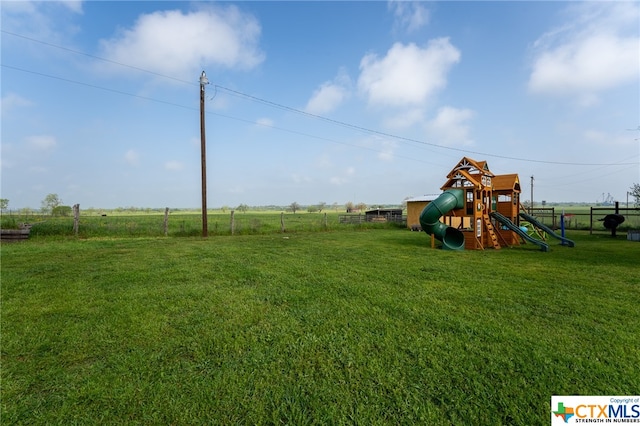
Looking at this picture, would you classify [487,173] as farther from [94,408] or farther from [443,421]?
[94,408]

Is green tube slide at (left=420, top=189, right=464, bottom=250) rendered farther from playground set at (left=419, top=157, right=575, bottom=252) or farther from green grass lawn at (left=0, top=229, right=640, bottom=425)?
green grass lawn at (left=0, top=229, right=640, bottom=425)

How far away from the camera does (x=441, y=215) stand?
1063 cm

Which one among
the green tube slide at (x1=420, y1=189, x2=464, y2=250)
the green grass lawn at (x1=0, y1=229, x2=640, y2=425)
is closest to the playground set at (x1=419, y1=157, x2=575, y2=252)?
the green tube slide at (x1=420, y1=189, x2=464, y2=250)

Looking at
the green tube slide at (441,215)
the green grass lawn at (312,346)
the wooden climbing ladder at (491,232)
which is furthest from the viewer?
the wooden climbing ladder at (491,232)

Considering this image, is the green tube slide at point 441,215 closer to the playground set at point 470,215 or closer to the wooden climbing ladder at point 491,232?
the playground set at point 470,215

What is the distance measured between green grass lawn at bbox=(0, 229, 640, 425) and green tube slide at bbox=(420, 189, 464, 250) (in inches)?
179

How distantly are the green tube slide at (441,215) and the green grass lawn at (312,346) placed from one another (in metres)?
4.54

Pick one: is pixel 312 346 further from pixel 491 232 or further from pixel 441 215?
pixel 491 232

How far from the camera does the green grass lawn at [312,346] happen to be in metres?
2.20

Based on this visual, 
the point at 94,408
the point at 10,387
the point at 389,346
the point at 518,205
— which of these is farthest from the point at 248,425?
the point at 518,205

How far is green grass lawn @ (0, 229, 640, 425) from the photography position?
7.22 ft

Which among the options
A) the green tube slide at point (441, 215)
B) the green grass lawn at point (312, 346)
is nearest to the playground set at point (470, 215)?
the green tube slide at point (441, 215)

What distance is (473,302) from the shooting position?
4.43m

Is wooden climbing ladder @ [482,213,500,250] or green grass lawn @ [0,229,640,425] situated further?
wooden climbing ladder @ [482,213,500,250]
